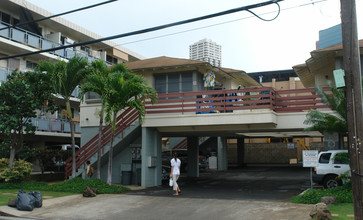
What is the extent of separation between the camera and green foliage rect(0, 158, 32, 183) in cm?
1716

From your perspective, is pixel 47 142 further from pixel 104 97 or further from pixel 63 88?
pixel 104 97

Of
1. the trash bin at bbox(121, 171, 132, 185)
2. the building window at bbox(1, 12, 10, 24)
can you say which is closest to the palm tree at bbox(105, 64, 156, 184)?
the trash bin at bbox(121, 171, 132, 185)

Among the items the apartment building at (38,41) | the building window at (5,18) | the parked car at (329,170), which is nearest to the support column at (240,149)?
the apartment building at (38,41)

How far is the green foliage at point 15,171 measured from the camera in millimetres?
17156

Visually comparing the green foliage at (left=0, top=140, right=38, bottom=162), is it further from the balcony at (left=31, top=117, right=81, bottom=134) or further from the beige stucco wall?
the beige stucco wall

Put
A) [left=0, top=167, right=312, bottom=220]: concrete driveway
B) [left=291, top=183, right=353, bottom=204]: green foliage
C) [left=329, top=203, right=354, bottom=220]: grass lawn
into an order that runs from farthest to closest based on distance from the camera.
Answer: [left=291, top=183, right=353, bottom=204]: green foliage
[left=0, top=167, right=312, bottom=220]: concrete driveway
[left=329, top=203, right=354, bottom=220]: grass lawn

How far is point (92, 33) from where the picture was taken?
32.3 m

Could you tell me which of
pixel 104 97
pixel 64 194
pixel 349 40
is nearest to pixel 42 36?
pixel 104 97

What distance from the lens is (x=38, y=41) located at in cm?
2614

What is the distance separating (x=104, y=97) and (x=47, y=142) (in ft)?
53.7

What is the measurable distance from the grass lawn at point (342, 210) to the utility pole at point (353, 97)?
5.18ft

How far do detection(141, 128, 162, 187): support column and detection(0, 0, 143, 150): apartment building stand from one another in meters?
8.96

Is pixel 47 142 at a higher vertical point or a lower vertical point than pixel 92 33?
lower

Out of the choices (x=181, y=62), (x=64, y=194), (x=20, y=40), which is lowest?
(x=64, y=194)
